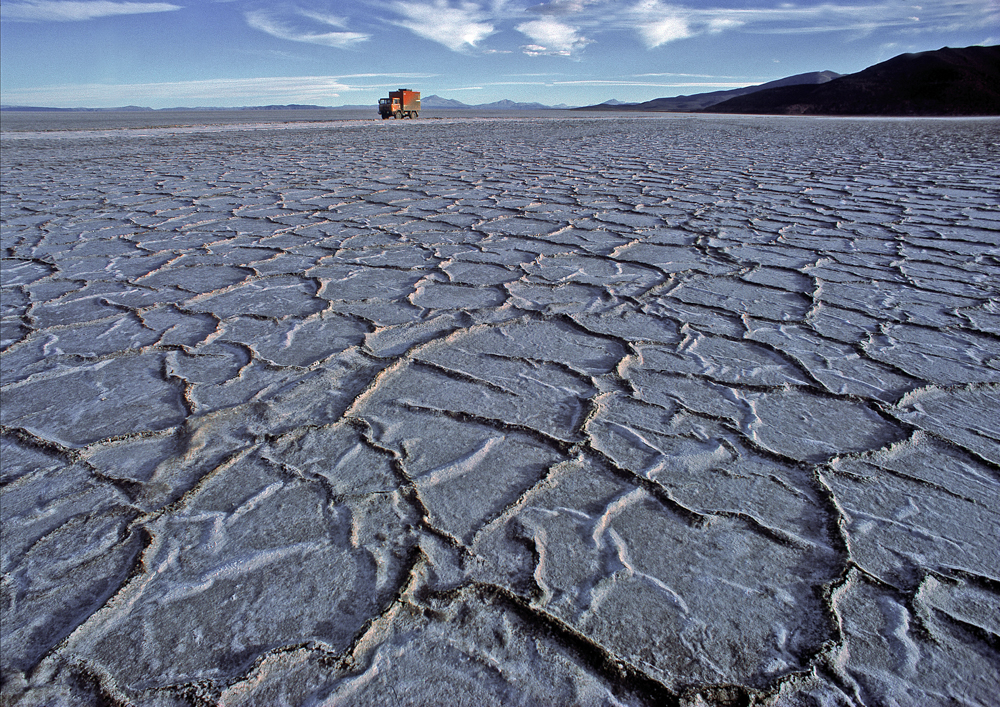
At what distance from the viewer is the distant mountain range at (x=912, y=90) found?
2877 cm

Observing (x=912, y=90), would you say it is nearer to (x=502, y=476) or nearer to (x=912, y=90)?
(x=912, y=90)

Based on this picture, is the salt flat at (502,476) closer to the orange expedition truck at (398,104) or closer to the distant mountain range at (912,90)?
the orange expedition truck at (398,104)

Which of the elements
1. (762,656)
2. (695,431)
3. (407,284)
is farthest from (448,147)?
(762,656)

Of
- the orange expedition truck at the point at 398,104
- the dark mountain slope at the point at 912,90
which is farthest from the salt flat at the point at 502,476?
the dark mountain slope at the point at 912,90

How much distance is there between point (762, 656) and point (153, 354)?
157cm

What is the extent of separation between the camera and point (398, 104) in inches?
828

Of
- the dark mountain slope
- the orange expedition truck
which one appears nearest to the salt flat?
the orange expedition truck

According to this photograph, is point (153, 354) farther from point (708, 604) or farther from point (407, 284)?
point (708, 604)

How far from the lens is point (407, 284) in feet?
7.26

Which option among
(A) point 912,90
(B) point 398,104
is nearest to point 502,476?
(B) point 398,104

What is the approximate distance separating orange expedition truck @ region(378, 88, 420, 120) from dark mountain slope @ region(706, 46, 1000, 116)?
877 inches

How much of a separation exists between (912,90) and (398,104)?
27298 mm

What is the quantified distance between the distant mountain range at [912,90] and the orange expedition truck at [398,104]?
2175cm

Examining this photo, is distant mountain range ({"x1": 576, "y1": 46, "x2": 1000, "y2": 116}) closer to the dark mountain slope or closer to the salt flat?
the dark mountain slope
